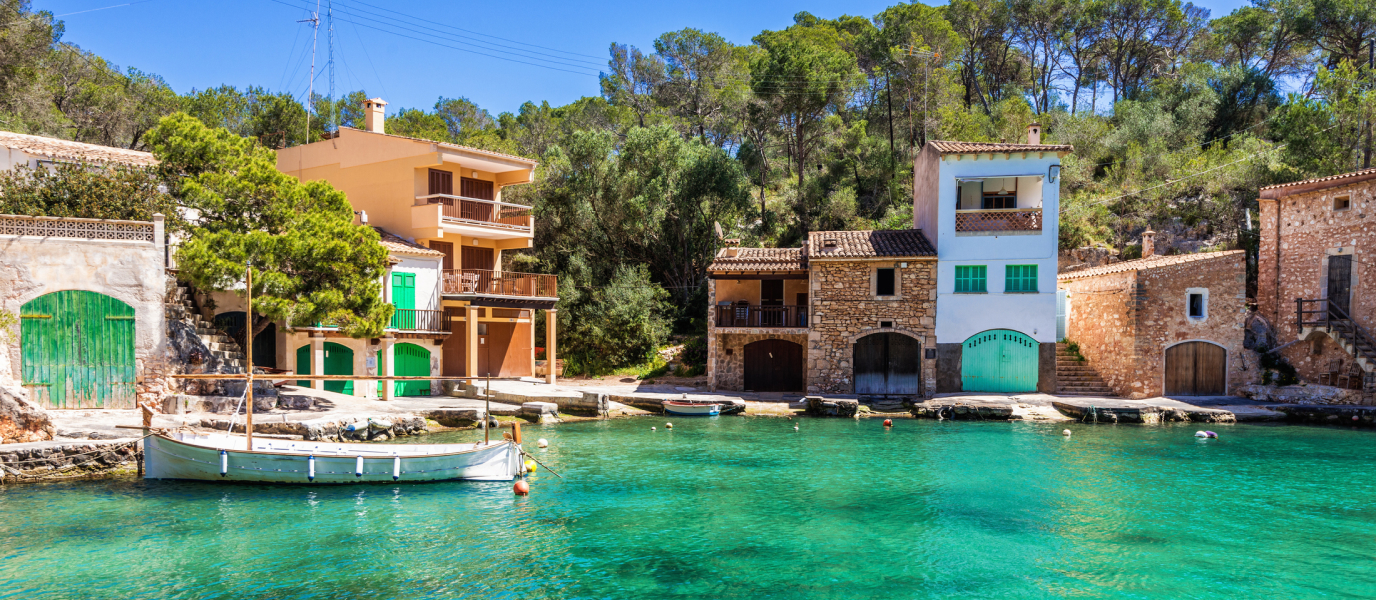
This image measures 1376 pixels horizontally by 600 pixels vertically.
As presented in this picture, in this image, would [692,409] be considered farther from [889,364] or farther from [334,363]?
[334,363]

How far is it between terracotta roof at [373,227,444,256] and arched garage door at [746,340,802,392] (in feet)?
39.2

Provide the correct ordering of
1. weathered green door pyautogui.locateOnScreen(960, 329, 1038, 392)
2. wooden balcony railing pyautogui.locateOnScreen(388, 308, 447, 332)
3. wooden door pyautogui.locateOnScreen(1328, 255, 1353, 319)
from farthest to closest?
1. weathered green door pyautogui.locateOnScreen(960, 329, 1038, 392)
2. wooden balcony railing pyautogui.locateOnScreen(388, 308, 447, 332)
3. wooden door pyautogui.locateOnScreen(1328, 255, 1353, 319)

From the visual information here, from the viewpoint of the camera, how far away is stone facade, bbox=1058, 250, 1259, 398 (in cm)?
2811

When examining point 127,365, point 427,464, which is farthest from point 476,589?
point 127,365

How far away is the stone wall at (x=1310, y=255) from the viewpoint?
27109 millimetres

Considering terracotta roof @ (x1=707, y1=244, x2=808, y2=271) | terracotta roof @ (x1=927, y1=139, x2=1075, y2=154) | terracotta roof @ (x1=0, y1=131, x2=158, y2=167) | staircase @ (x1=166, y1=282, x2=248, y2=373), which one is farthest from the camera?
terracotta roof @ (x1=707, y1=244, x2=808, y2=271)

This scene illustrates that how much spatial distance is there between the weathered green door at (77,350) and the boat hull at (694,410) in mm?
14644

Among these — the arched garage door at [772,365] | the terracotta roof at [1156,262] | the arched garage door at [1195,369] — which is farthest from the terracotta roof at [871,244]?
the arched garage door at [1195,369]

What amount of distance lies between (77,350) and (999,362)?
88.2 ft

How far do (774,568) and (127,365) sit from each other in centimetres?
1742

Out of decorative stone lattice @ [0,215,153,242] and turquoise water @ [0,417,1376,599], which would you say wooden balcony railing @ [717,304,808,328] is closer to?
turquoise water @ [0,417,1376,599]

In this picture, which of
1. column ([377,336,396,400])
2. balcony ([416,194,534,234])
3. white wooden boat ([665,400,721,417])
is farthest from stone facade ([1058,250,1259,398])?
column ([377,336,396,400])

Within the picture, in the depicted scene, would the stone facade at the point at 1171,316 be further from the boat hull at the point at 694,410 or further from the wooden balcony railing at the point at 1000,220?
the boat hull at the point at 694,410

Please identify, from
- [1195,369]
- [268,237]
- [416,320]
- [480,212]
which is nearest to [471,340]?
[416,320]
